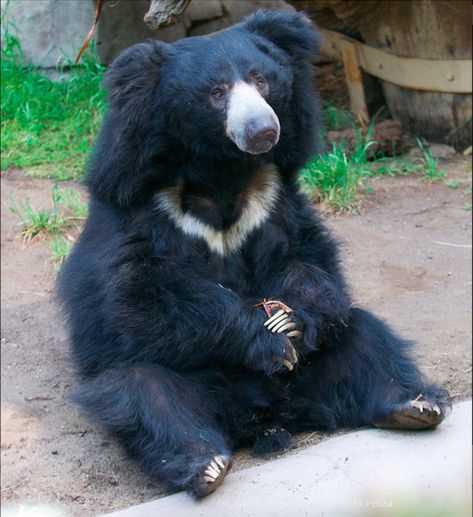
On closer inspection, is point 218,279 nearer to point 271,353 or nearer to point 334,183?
point 271,353

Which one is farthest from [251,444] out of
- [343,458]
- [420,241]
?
[420,241]

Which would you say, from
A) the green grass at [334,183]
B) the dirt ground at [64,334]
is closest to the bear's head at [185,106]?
the dirt ground at [64,334]

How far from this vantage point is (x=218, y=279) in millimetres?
3500

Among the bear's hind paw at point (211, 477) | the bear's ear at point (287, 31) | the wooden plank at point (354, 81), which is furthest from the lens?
the wooden plank at point (354, 81)

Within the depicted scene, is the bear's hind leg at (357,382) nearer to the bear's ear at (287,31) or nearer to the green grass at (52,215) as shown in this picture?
the bear's ear at (287,31)

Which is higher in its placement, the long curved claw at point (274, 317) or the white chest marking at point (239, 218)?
the white chest marking at point (239, 218)

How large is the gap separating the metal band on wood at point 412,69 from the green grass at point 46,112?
1648 mm

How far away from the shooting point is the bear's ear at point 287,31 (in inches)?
140

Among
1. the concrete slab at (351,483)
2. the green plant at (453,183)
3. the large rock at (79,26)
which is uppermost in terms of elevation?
the large rock at (79,26)

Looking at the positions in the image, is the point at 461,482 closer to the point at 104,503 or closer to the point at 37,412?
the point at 104,503

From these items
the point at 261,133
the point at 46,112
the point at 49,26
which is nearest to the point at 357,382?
the point at 261,133

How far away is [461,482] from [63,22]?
4.74 meters

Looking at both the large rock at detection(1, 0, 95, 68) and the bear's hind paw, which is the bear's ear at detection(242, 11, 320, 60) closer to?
the bear's hind paw

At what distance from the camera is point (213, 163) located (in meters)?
3.43
